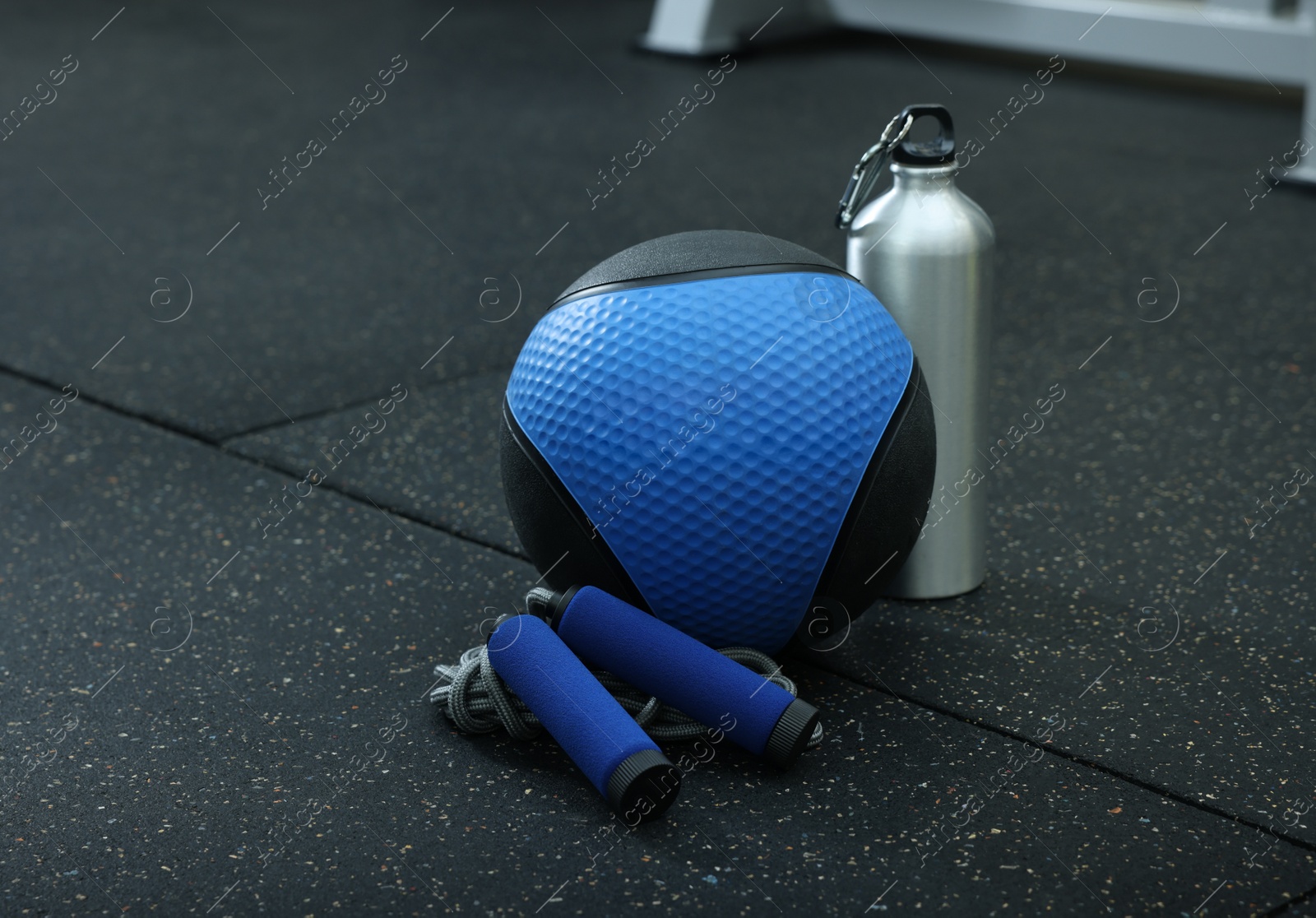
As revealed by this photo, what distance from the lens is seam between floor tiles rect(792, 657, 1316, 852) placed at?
1742 mm

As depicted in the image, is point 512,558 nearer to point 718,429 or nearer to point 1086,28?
point 718,429

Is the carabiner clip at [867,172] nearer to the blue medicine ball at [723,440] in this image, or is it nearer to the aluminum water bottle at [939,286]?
the aluminum water bottle at [939,286]

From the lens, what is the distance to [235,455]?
2.95 m

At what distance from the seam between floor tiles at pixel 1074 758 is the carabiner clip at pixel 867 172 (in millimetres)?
695

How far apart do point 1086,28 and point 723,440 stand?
509 cm

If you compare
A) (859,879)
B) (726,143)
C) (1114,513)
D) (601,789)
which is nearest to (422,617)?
(601,789)

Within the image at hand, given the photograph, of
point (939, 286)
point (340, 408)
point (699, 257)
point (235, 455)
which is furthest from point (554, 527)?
point (340, 408)

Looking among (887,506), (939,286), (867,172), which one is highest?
(867,172)

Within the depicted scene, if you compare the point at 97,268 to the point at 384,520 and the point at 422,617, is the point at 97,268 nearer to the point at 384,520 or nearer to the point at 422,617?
the point at 384,520

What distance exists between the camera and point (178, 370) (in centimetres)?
342

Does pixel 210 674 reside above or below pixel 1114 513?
above

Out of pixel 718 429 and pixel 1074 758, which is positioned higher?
pixel 718 429

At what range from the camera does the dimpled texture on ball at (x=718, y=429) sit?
186 centimetres

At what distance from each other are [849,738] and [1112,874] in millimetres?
410
